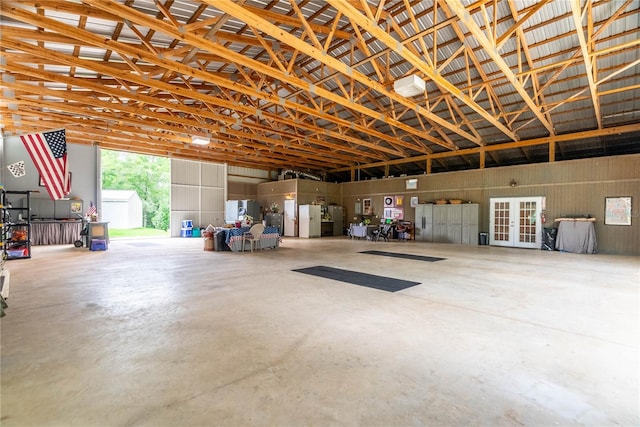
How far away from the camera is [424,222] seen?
553 inches

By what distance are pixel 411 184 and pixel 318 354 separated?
43.4 feet

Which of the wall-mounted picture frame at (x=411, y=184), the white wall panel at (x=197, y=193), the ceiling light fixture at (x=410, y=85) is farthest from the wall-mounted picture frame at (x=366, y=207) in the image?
the ceiling light fixture at (x=410, y=85)

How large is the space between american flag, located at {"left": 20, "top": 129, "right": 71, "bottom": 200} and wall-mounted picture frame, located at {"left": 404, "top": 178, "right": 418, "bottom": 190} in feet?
42.8

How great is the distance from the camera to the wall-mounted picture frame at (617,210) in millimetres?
9492

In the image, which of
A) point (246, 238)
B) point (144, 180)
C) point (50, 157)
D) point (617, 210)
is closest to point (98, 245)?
point (50, 157)

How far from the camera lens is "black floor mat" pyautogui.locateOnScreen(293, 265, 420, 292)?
17.0 feet

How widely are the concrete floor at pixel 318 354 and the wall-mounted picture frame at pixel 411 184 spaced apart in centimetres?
967

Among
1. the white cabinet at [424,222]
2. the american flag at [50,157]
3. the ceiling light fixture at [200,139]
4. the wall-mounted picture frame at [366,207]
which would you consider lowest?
the white cabinet at [424,222]

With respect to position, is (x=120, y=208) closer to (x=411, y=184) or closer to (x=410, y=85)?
(x=411, y=184)

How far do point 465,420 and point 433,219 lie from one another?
12718 mm

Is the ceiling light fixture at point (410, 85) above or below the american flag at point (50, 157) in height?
above

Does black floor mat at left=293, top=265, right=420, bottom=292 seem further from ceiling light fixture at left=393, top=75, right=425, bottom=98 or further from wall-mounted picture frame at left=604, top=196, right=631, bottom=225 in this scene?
wall-mounted picture frame at left=604, top=196, right=631, bottom=225

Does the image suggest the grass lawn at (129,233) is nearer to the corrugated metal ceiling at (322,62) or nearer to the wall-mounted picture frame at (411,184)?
the corrugated metal ceiling at (322,62)

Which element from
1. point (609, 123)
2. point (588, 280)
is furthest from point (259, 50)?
point (609, 123)
